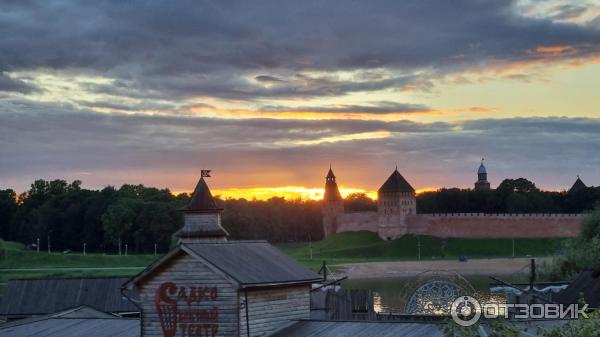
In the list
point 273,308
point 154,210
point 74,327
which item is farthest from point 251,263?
point 154,210

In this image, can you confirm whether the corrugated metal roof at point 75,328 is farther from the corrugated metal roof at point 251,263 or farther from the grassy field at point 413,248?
the grassy field at point 413,248

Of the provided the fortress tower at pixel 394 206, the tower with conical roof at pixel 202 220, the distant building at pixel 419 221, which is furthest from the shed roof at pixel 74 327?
the fortress tower at pixel 394 206

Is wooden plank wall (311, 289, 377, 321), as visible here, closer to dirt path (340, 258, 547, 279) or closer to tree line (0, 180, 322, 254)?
dirt path (340, 258, 547, 279)

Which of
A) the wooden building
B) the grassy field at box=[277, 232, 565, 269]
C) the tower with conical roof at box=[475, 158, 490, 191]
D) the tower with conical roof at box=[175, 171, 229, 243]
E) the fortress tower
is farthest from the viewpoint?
the tower with conical roof at box=[475, 158, 490, 191]

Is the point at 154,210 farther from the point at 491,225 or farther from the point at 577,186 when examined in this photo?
the point at 577,186

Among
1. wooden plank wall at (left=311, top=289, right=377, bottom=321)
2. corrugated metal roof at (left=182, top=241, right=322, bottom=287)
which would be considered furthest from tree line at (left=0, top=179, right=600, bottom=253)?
corrugated metal roof at (left=182, top=241, right=322, bottom=287)

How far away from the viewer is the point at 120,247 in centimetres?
10212

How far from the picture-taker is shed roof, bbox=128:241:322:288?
23.1 metres

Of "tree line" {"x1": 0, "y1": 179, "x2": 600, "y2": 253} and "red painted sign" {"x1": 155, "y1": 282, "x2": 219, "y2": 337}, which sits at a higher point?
"tree line" {"x1": 0, "y1": 179, "x2": 600, "y2": 253}

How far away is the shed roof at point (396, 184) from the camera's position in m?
127

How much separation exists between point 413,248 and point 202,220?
3292 inches

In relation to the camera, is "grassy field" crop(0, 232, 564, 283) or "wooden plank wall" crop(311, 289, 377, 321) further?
"grassy field" crop(0, 232, 564, 283)

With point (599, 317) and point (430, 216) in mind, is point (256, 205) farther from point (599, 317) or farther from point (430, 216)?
point (599, 317)

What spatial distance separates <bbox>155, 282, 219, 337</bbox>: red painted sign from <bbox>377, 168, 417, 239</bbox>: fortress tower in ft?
333
